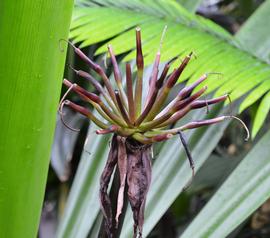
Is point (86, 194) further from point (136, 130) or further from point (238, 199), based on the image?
point (136, 130)

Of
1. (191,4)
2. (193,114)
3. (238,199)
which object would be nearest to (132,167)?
(238,199)

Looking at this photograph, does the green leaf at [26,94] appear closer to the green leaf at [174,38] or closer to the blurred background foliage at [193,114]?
the blurred background foliage at [193,114]

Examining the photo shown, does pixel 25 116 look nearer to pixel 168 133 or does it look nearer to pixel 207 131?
pixel 168 133

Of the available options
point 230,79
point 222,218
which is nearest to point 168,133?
point 222,218

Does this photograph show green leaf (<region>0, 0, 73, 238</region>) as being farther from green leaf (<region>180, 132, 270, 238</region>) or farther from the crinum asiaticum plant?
green leaf (<region>180, 132, 270, 238</region>)

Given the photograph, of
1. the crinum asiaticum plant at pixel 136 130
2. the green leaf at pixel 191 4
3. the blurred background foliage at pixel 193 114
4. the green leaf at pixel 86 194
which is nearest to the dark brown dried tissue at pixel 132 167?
the crinum asiaticum plant at pixel 136 130
